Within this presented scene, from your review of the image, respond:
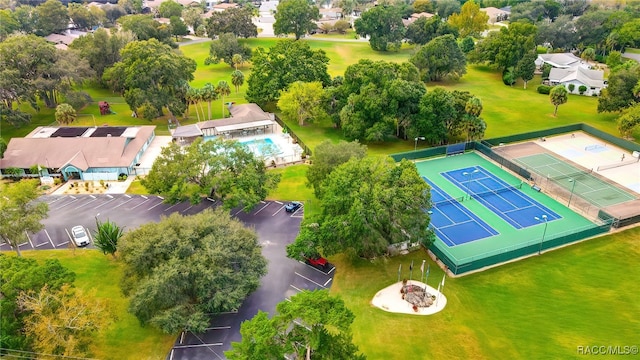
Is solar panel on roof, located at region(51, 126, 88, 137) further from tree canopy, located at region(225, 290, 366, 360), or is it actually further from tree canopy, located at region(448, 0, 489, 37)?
tree canopy, located at region(448, 0, 489, 37)

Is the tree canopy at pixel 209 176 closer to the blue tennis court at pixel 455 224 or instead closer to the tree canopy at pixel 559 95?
the blue tennis court at pixel 455 224

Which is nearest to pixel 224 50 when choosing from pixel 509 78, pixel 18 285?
pixel 509 78

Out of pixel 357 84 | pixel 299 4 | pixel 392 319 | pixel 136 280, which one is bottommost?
pixel 392 319

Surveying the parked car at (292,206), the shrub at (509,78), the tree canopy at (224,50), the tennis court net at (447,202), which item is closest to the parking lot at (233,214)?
the parked car at (292,206)

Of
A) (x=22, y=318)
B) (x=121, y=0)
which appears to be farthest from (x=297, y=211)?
(x=121, y=0)

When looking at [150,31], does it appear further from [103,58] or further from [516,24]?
[516,24]

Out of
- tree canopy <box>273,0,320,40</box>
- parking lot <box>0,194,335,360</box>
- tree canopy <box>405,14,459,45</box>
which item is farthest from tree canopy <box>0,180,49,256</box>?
tree canopy <box>405,14,459,45</box>

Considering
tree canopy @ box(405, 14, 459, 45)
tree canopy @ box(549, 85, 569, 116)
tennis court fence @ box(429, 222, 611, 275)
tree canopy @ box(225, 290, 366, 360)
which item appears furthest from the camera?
tree canopy @ box(405, 14, 459, 45)
